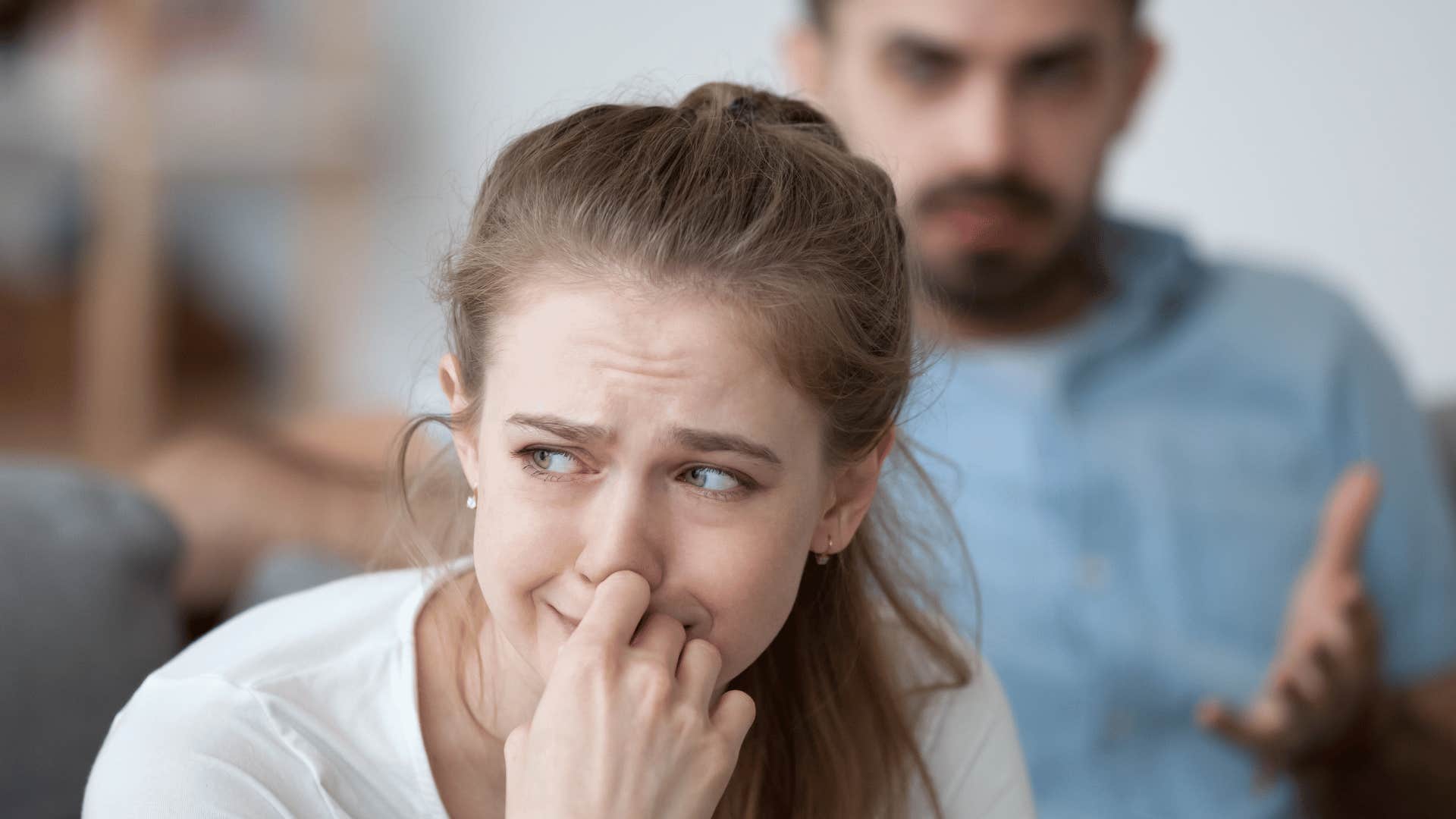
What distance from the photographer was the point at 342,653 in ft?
3.66

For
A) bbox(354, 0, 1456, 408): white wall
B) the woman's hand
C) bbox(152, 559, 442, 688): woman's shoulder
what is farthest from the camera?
bbox(354, 0, 1456, 408): white wall

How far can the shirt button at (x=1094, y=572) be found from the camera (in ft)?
6.14

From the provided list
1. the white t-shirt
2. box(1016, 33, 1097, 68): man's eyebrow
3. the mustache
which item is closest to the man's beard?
the mustache

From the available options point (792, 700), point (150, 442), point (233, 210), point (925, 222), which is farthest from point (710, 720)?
point (233, 210)

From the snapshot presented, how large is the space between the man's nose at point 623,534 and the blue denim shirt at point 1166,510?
2.75 ft

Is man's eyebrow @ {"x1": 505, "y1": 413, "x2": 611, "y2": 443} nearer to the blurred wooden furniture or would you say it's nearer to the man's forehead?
the man's forehead

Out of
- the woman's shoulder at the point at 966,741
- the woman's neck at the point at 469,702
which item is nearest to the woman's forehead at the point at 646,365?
the woman's neck at the point at 469,702

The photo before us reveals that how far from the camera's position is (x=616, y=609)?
966 millimetres

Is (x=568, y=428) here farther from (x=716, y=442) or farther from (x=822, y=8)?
(x=822, y=8)

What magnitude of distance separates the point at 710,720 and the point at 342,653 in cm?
28

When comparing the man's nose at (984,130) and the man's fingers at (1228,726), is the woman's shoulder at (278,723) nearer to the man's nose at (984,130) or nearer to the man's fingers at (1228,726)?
the man's fingers at (1228,726)

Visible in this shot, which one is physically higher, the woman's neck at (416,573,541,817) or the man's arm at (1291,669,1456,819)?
the woman's neck at (416,573,541,817)

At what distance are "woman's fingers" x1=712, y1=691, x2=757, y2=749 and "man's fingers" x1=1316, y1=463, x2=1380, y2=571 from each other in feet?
3.28

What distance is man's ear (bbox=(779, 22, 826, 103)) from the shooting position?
2072mm
